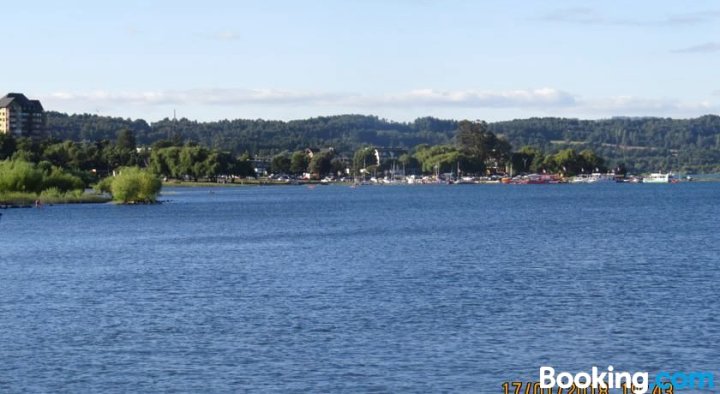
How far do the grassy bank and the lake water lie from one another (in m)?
60.8

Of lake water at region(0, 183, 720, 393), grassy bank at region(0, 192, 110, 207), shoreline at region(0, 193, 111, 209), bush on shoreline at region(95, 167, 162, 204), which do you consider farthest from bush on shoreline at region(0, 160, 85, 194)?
lake water at region(0, 183, 720, 393)

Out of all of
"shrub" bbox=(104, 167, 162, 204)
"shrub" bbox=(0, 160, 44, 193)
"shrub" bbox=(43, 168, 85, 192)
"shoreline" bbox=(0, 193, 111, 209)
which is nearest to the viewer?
"shoreline" bbox=(0, 193, 111, 209)

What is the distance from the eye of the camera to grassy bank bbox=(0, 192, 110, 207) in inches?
5920

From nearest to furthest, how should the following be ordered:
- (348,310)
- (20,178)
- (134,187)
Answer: (348,310) → (20,178) → (134,187)

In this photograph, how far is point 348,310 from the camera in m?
46.2

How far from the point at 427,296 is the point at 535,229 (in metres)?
53.6

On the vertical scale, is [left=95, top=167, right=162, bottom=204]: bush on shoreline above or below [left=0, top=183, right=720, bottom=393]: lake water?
above

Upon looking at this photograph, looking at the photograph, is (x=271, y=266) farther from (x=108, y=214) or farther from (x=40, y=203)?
(x=40, y=203)

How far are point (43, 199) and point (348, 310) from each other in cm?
11558

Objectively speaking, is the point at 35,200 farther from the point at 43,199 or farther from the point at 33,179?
the point at 33,179

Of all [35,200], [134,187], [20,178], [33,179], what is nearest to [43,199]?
[35,200]

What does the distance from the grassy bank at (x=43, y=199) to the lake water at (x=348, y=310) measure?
60.8m

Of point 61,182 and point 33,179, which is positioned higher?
point 33,179

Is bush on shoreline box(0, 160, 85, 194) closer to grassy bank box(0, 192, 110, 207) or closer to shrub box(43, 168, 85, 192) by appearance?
shrub box(43, 168, 85, 192)
